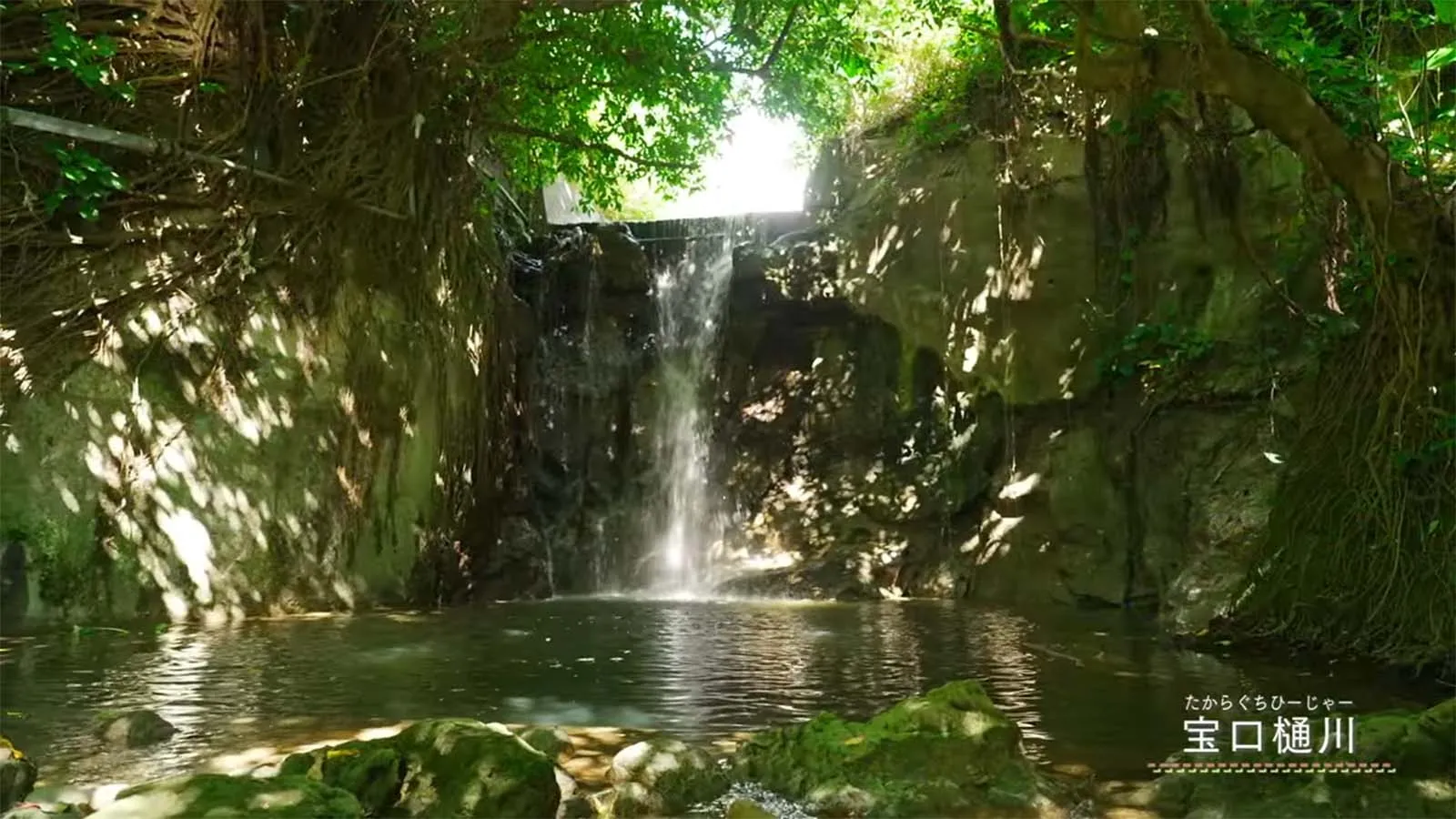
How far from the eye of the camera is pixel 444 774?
3.19 meters

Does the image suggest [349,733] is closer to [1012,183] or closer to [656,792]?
[656,792]

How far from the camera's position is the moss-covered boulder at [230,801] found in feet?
8.08

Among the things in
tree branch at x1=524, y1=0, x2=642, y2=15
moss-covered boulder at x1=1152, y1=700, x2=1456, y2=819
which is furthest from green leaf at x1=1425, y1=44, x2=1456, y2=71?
tree branch at x1=524, y1=0, x2=642, y2=15

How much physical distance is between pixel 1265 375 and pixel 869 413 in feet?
13.1

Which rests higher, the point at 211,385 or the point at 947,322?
the point at 947,322

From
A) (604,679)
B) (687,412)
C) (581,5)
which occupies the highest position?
(581,5)

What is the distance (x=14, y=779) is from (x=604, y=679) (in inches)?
105

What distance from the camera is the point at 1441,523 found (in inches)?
202

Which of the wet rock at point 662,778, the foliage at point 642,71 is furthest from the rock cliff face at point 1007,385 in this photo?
the wet rock at point 662,778

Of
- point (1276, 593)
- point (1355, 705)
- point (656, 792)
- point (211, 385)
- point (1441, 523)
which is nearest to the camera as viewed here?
point (656, 792)

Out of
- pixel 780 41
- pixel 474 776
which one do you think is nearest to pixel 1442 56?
pixel 474 776

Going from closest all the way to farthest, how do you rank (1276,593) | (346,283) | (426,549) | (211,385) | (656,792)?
(656,792), (1276,593), (211,385), (346,283), (426,549)

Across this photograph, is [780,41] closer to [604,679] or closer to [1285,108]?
[1285,108]

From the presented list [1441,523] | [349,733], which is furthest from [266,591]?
[1441,523]
